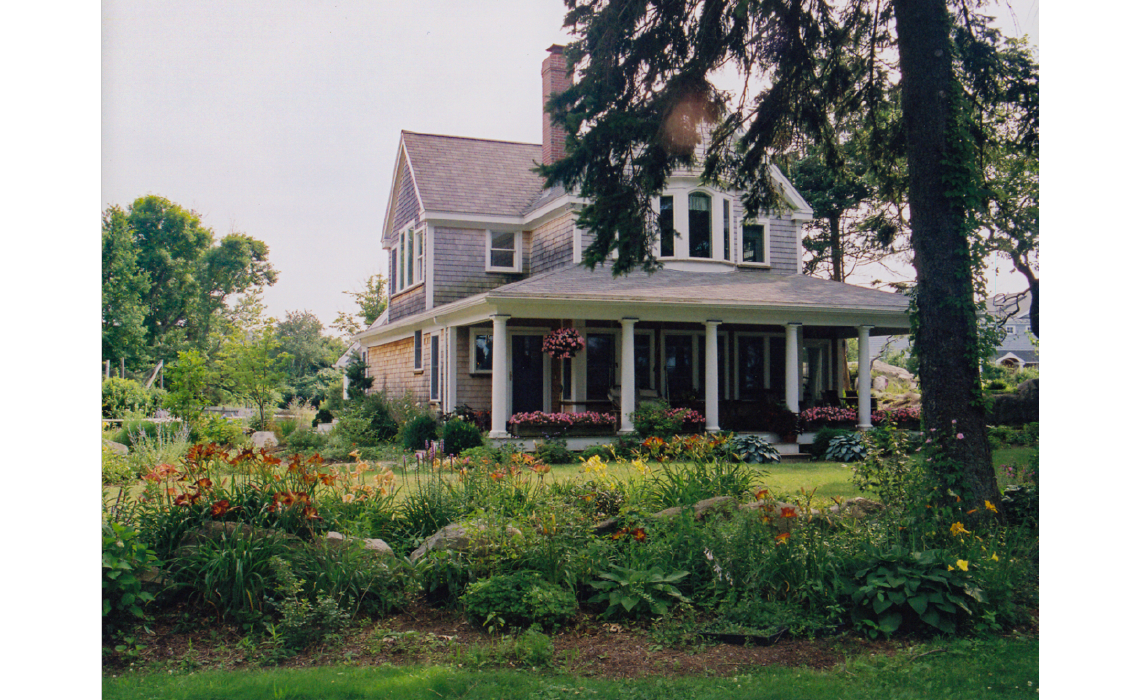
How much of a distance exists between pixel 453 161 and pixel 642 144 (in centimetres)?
1190

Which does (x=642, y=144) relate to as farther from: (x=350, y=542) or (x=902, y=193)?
(x=350, y=542)

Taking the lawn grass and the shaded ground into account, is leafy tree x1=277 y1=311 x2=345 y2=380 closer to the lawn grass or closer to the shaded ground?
the shaded ground

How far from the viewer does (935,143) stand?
20.9ft

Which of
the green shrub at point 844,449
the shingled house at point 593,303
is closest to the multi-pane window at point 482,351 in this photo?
the shingled house at point 593,303

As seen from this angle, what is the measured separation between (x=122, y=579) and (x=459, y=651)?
1981mm

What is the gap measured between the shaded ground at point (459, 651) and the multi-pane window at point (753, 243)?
47.7 feet

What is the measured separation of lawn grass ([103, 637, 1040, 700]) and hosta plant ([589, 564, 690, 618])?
28.8 inches

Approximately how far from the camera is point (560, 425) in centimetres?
1384

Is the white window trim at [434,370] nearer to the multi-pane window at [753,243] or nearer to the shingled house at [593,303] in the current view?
the shingled house at [593,303]

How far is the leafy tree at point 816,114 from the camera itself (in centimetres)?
625

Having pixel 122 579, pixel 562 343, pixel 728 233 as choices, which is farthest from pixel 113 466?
pixel 728 233

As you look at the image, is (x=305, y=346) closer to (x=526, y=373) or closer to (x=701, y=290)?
(x=526, y=373)

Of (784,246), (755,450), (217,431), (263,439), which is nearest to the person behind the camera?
(217,431)
